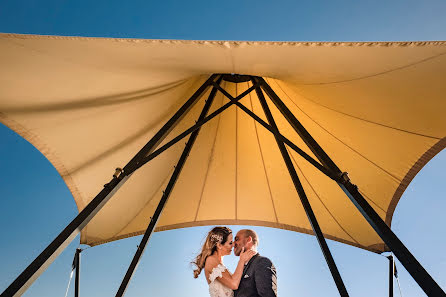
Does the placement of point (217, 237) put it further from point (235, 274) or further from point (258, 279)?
point (258, 279)

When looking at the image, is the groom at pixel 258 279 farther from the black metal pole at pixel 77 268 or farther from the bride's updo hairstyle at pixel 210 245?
the black metal pole at pixel 77 268

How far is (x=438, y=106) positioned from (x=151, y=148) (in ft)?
8.50

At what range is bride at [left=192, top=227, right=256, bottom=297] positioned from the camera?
3.24 metres

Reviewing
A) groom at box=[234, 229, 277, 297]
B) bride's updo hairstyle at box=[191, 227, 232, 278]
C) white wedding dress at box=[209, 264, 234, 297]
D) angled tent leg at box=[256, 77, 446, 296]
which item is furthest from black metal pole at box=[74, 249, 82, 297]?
angled tent leg at box=[256, 77, 446, 296]

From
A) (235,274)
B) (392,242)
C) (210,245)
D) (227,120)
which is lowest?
(392,242)

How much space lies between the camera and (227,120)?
14.9 ft

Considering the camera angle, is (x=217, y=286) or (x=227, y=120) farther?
(x=227, y=120)

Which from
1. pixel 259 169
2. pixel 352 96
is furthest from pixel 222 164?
pixel 352 96

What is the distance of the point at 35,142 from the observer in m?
3.79

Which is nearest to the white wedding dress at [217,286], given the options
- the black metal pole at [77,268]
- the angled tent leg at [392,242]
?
the angled tent leg at [392,242]

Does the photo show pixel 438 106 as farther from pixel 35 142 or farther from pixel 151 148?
pixel 35 142

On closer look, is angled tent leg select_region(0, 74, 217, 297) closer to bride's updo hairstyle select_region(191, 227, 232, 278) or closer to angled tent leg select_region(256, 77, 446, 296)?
bride's updo hairstyle select_region(191, 227, 232, 278)

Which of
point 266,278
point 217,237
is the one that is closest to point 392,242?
point 266,278

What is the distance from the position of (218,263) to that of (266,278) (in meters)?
0.59
